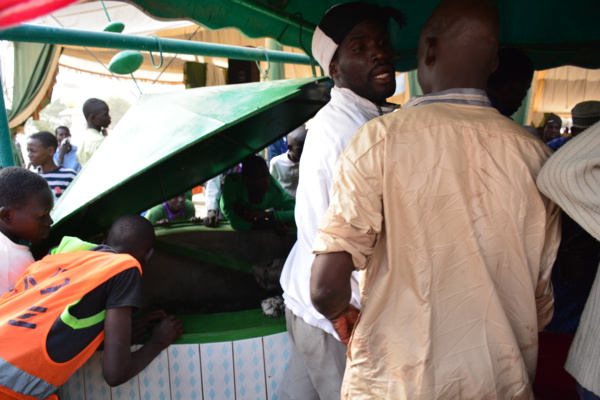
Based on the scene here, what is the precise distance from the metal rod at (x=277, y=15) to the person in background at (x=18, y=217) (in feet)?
4.49

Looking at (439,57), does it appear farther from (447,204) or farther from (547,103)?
(547,103)

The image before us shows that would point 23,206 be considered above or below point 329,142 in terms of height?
below

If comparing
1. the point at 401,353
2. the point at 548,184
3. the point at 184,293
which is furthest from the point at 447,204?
the point at 184,293

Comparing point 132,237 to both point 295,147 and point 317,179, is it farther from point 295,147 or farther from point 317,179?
point 295,147

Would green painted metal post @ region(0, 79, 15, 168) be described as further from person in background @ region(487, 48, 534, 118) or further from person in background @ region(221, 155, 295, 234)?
person in background @ region(487, 48, 534, 118)

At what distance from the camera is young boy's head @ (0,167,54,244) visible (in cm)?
208

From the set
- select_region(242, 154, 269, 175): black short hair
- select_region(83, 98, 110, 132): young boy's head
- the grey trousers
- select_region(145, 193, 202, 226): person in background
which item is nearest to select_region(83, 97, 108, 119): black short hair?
select_region(83, 98, 110, 132): young boy's head

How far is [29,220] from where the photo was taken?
2.12m

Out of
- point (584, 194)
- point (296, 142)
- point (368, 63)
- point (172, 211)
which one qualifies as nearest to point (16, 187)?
point (368, 63)

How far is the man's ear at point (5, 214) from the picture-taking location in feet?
→ 6.82

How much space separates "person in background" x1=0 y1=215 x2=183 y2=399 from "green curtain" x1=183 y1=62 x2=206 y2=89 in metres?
6.20

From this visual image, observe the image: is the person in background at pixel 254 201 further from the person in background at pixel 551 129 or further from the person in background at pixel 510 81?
the person in background at pixel 551 129

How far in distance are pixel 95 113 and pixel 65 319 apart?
12.7 ft

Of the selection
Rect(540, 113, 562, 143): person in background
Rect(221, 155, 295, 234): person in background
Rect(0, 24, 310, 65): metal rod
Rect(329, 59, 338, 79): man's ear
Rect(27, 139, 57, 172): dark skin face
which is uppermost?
Rect(0, 24, 310, 65): metal rod
